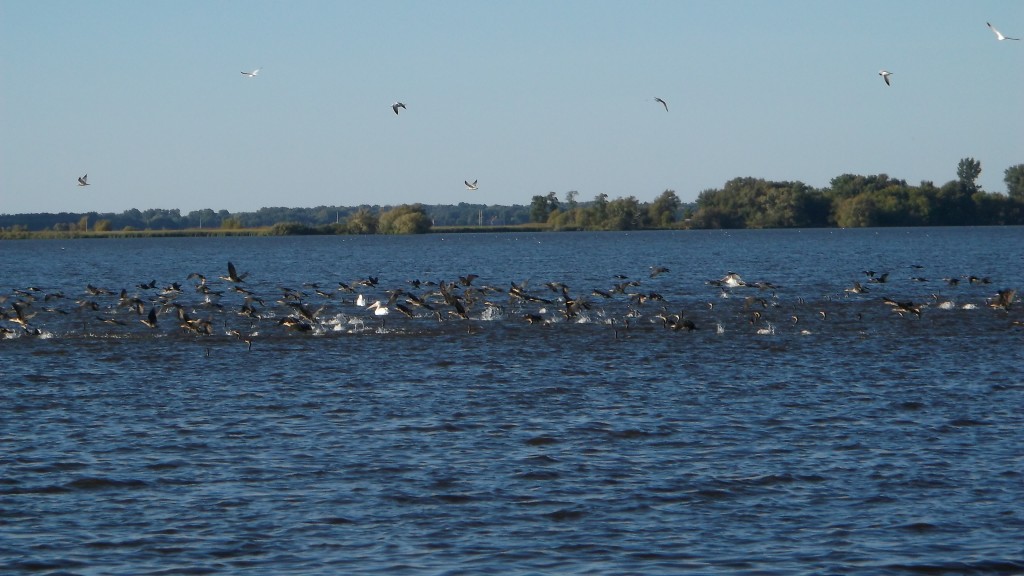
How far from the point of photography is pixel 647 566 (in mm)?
13078

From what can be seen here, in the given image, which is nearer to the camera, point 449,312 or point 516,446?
point 516,446

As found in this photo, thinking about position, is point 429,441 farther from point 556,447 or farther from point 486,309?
point 486,309

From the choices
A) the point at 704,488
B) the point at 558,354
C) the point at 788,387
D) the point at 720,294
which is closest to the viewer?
the point at 704,488

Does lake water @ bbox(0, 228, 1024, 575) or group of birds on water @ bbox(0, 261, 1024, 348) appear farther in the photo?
group of birds on water @ bbox(0, 261, 1024, 348)

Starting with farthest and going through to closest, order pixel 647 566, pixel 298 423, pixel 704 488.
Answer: pixel 298 423, pixel 704 488, pixel 647 566

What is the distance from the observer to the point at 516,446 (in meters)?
18.5

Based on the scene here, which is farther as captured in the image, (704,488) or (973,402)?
(973,402)

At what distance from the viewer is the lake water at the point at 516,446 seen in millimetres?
13711

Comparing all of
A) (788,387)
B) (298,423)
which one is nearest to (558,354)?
(788,387)

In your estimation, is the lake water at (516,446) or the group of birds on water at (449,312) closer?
the lake water at (516,446)

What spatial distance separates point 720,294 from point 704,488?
33.0 meters

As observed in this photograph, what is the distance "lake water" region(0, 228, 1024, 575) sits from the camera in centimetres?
1371

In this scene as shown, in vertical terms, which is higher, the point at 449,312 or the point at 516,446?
the point at 449,312

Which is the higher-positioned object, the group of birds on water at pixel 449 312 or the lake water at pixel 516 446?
the group of birds on water at pixel 449 312
